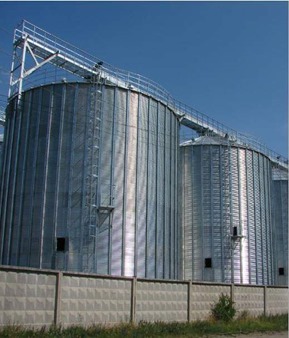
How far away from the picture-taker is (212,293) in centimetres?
2277

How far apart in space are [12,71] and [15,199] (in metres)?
7.21

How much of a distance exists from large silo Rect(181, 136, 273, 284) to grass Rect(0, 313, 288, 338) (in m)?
9.10

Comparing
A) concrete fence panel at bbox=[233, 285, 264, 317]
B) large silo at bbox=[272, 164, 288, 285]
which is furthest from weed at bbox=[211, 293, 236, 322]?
large silo at bbox=[272, 164, 288, 285]

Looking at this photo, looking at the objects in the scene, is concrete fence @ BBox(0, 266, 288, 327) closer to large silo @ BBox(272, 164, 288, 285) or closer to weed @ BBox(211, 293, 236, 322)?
weed @ BBox(211, 293, 236, 322)

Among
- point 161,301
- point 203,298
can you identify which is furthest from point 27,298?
point 203,298

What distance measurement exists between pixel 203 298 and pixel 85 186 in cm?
751

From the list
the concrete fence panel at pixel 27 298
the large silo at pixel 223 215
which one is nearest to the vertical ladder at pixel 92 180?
the concrete fence panel at pixel 27 298

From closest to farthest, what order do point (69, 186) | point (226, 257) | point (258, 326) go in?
point (258, 326) → point (69, 186) → point (226, 257)

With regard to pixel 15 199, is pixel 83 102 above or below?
above

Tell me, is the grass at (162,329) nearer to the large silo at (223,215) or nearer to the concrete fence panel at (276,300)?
the concrete fence panel at (276,300)

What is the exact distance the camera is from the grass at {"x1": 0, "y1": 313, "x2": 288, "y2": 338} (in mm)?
14455

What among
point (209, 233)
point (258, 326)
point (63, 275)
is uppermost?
point (209, 233)

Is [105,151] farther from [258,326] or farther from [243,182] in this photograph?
[243,182]

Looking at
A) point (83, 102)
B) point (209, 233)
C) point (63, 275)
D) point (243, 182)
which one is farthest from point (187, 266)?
point (63, 275)
